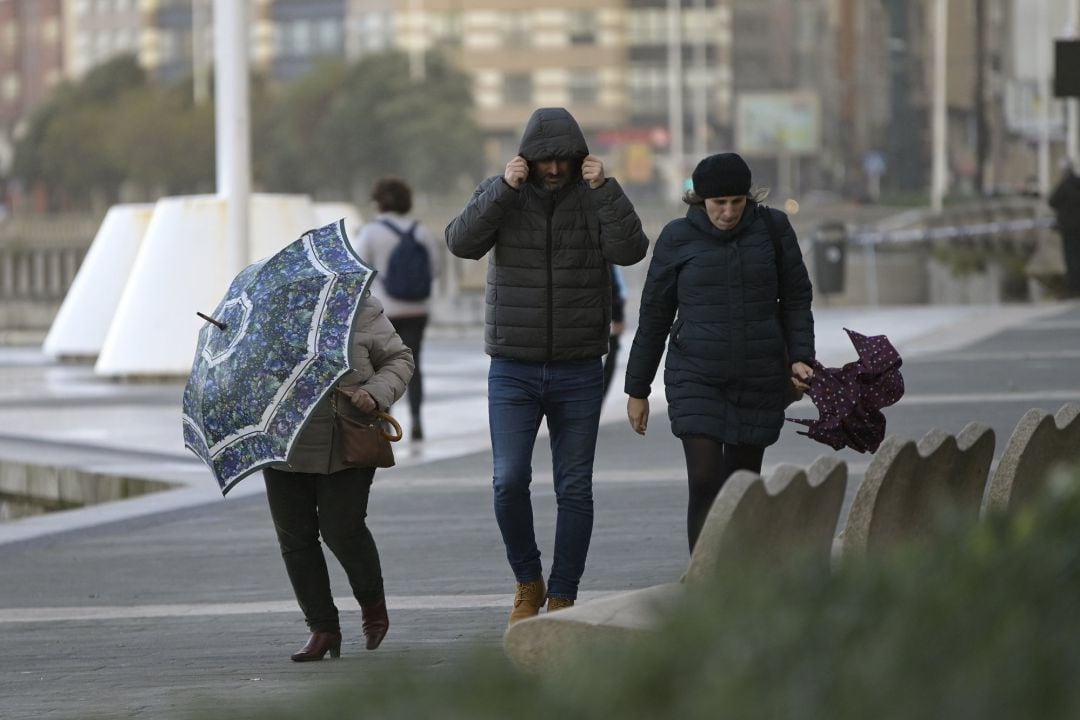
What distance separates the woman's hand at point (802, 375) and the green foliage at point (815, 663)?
4.38m

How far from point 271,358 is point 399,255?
283 inches

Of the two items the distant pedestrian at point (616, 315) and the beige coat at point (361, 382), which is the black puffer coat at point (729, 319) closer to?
the beige coat at point (361, 382)

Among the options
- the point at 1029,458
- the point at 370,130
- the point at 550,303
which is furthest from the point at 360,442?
the point at 370,130

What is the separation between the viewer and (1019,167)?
468 feet

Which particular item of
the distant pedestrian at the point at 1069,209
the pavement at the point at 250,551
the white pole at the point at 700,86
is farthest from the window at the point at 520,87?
the pavement at the point at 250,551

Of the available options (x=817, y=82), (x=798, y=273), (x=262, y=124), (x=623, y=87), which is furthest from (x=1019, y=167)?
(x=798, y=273)

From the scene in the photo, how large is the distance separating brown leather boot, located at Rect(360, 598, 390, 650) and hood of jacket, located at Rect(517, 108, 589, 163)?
148cm

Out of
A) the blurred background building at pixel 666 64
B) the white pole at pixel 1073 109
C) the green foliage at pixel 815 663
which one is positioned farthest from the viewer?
the blurred background building at pixel 666 64

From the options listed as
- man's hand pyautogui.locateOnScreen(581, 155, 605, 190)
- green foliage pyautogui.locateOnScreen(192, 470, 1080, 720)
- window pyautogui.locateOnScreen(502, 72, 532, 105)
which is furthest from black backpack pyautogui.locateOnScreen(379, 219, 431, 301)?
window pyautogui.locateOnScreen(502, 72, 532, 105)

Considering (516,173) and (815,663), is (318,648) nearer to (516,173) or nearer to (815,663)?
(516,173)

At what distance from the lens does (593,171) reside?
6965mm

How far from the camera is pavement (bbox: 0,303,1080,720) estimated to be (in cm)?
685

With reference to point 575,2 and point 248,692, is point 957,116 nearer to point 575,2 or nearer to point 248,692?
point 575,2

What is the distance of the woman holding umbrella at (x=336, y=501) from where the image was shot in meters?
6.89
